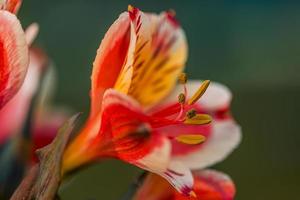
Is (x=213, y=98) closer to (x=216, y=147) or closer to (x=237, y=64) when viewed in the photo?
(x=216, y=147)

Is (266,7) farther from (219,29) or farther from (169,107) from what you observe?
(169,107)

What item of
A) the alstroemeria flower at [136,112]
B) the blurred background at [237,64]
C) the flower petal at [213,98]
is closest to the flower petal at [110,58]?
the alstroemeria flower at [136,112]

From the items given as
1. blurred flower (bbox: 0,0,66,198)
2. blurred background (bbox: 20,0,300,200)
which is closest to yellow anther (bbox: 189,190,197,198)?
blurred flower (bbox: 0,0,66,198)

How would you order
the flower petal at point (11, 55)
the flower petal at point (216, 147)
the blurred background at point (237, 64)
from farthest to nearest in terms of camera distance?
the blurred background at point (237, 64), the flower petal at point (216, 147), the flower petal at point (11, 55)

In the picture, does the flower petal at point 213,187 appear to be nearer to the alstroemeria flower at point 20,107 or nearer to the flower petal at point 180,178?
the flower petal at point 180,178

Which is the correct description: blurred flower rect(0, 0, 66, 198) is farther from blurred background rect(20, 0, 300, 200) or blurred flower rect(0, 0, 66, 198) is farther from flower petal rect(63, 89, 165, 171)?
blurred background rect(20, 0, 300, 200)

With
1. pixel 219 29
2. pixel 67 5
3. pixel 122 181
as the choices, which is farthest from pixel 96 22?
pixel 122 181
